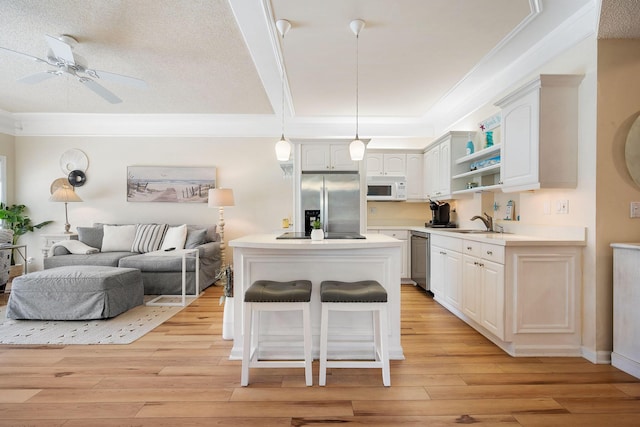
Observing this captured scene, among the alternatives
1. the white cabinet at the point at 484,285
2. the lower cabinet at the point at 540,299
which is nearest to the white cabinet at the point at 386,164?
the white cabinet at the point at 484,285

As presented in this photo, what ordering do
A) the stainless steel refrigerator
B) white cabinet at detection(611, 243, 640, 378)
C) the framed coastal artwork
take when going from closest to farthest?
white cabinet at detection(611, 243, 640, 378), the stainless steel refrigerator, the framed coastal artwork

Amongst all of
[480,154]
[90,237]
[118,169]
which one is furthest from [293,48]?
[90,237]

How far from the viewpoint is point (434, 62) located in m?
3.39

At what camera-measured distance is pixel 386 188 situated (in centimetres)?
526

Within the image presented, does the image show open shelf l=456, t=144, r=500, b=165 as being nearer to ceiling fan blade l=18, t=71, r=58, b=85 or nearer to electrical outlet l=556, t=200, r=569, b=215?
electrical outlet l=556, t=200, r=569, b=215

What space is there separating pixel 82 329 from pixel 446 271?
3729 millimetres

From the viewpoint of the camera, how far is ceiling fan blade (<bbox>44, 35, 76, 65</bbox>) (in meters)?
2.63

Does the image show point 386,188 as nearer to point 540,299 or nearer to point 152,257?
point 540,299

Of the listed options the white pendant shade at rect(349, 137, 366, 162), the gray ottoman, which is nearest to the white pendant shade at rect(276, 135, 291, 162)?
the white pendant shade at rect(349, 137, 366, 162)

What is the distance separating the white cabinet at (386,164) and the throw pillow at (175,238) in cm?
303

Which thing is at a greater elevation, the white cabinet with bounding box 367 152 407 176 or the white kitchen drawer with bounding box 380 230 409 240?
the white cabinet with bounding box 367 152 407 176

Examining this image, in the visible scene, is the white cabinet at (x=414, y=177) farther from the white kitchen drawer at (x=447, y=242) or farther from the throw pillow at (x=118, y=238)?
the throw pillow at (x=118, y=238)

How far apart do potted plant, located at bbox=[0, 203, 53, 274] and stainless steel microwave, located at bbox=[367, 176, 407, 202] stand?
5448 millimetres

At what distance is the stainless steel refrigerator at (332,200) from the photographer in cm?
466
